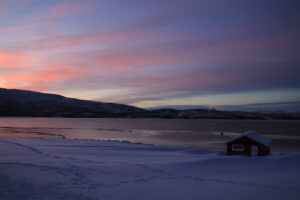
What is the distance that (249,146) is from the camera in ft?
104

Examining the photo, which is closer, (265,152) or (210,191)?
(210,191)

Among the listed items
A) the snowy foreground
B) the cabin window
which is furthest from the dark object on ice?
the snowy foreground

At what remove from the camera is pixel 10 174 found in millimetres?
15367

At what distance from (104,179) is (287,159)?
16.1m

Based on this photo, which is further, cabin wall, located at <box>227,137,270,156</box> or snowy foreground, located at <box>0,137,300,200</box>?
cabin wall, located at <box>227,137,270,156</box>

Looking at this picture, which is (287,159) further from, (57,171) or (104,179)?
Answer: (57,171)

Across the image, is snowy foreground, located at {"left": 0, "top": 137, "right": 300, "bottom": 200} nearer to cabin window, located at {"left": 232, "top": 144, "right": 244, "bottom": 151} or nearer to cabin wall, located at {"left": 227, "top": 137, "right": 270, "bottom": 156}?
cabin wall, located at {"left": 227, "top": 137, "right": 270, "bottom": 156}

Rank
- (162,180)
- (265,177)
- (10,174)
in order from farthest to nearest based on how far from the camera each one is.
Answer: (265,177), (162,180), (10,174)

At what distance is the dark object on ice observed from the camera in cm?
3149

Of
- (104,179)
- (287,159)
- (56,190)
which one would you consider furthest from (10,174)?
(287,159)

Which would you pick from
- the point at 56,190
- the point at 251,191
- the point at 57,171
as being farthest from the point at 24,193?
the point at 251,191

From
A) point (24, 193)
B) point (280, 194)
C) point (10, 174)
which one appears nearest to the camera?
point (24, 193)

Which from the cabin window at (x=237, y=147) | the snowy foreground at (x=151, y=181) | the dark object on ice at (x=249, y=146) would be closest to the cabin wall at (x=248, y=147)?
the dark object on ice at (x=249, y=146)

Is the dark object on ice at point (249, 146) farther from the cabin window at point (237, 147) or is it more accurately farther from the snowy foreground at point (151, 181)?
the snowy foreground at point (151, 181)
